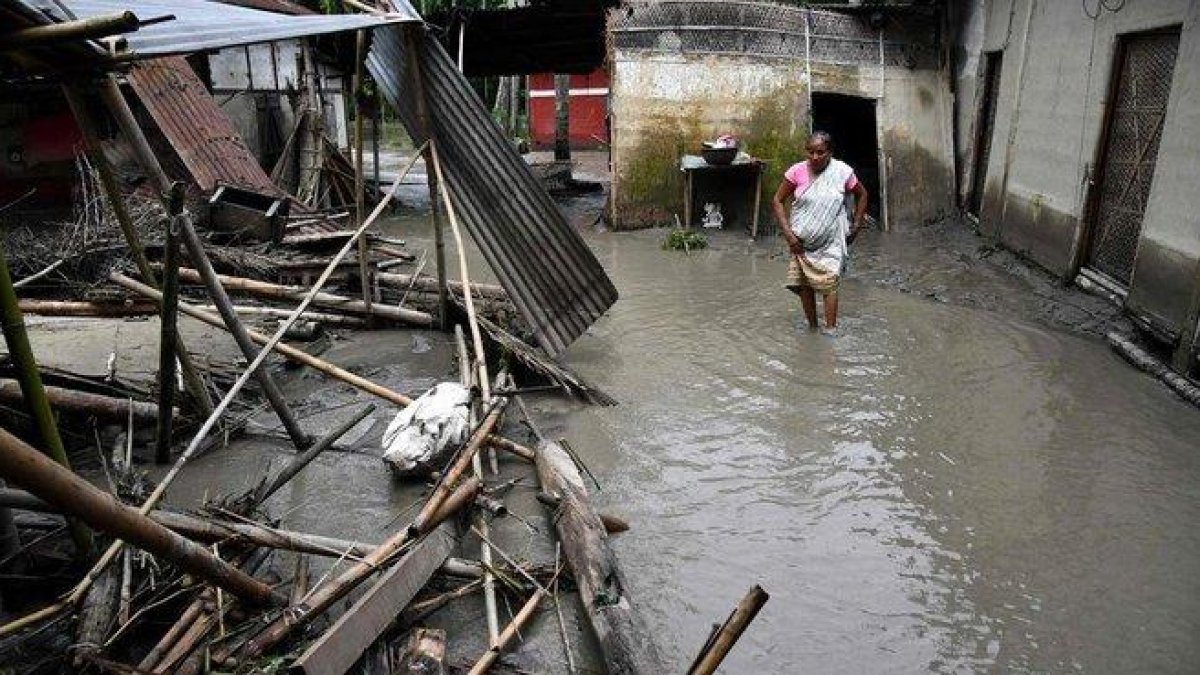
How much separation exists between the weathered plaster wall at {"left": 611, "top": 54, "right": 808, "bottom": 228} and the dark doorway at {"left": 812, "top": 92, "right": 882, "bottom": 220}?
211 centimetres

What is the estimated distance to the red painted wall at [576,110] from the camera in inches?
917

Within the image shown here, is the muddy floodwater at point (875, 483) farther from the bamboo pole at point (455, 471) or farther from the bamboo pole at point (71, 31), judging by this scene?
the bamboo pole at point (71, 31)

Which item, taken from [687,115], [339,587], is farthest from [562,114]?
[339,587]

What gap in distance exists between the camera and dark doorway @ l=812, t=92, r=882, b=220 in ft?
43.7

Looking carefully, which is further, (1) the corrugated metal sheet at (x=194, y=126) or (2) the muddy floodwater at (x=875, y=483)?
(1) the corrugated metal sheet at (x=194, y=126)

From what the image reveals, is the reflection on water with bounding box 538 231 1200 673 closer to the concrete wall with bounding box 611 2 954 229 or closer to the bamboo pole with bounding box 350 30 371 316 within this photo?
the bamboo pole with bounding box 350 30 371 316

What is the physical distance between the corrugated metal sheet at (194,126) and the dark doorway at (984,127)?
950 cm

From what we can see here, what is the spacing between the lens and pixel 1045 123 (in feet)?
27.8

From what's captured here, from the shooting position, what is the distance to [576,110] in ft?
77.4

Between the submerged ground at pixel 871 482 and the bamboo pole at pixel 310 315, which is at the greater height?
the bamboo pole at pixel 310 315

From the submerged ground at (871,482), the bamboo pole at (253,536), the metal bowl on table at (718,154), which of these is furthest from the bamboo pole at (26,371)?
the metal bowl on table at (718,154)

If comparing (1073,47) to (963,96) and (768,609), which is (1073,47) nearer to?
(963,96)

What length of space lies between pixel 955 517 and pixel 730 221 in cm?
830

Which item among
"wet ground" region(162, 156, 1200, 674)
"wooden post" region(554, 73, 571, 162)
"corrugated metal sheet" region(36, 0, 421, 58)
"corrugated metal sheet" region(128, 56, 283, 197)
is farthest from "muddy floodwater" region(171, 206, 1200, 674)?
"wooden post" region(554, 73, 571, 162)
